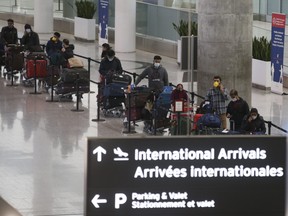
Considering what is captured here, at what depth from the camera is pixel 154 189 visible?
330 inches

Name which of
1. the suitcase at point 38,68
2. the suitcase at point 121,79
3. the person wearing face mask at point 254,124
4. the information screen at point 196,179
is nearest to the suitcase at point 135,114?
the suitcase at point 121,79

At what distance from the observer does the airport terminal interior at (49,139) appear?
16359mm

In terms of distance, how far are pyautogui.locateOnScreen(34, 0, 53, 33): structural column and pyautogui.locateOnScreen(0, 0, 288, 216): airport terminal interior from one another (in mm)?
9475

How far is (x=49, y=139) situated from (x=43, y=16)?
2046 cm

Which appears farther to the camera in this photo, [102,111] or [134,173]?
[102,111]

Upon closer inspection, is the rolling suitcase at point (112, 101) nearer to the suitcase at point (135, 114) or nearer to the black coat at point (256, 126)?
the suitcase at point (135, 114)

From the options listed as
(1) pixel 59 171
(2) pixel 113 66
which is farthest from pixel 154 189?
(2) pixel 113 66

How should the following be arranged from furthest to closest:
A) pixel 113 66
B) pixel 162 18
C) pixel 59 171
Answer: pixel 162 18
pixel 113 66
pixel 59 171

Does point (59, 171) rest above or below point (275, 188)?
below

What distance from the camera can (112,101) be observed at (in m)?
23.6

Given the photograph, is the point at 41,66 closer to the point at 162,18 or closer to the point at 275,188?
the point at 162,18

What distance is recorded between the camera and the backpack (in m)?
19.1

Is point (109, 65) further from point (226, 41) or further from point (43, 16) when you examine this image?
point (43, 16)

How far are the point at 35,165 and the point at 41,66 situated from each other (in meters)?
8.83
